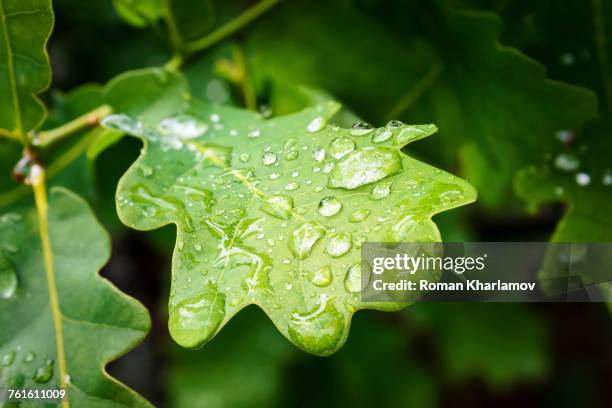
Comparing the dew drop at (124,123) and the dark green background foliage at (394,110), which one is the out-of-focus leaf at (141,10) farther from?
the dew drop at (124,123)

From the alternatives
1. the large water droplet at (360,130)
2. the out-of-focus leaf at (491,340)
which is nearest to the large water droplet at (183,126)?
the large water droplet at (360,130)

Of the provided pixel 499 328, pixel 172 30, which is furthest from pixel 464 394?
pixel 172 30

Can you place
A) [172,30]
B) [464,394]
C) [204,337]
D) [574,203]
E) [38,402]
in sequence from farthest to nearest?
1. [464,394]
2. [172,30]
3. [574,203]
4. [38,402]
5. [204,337]

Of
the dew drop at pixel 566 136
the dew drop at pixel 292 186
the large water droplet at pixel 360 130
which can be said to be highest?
the large water droplet at pixel 360 130

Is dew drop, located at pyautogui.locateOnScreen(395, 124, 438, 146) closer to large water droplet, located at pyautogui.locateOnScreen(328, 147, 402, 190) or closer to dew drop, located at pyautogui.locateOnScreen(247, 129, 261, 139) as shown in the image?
large water droplet, located at pyautogui.locateOnScreen(328, 147, 402, 190)

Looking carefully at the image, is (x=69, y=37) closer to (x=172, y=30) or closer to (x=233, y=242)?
(x=172, y=30)

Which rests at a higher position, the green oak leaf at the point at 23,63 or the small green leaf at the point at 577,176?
the green oak leaf at the point at 23,63
